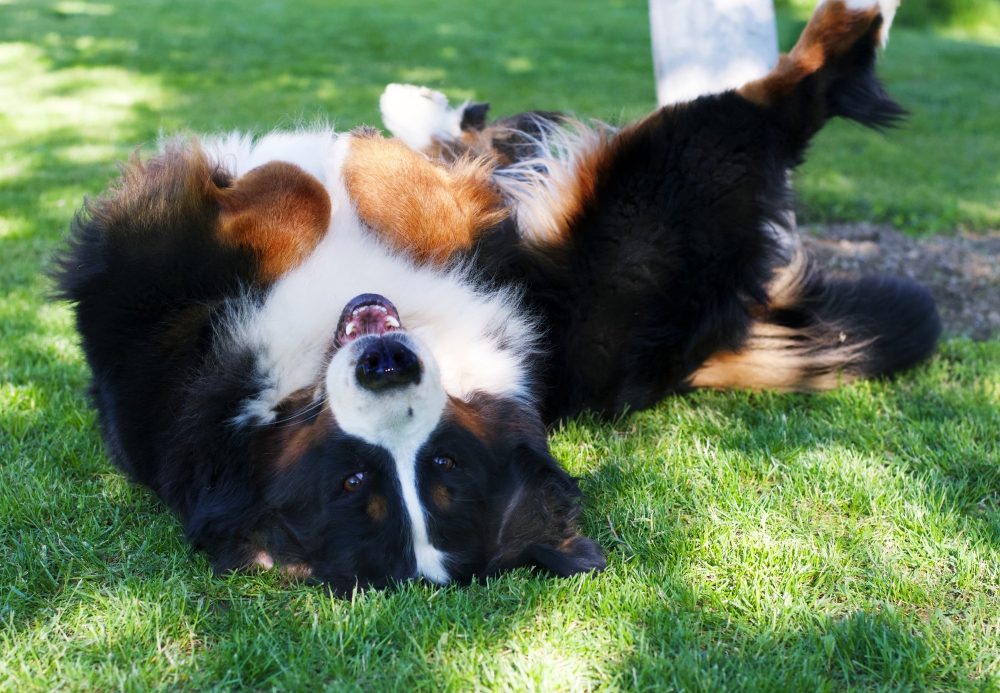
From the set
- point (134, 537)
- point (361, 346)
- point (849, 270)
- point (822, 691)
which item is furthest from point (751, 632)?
point (849, 270)

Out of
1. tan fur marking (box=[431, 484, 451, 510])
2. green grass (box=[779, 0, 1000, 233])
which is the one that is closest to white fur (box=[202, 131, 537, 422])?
tan fur marking (box=[431, 484, 451, 510])

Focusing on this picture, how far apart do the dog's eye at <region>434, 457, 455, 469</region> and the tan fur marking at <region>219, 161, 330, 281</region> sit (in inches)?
34.2

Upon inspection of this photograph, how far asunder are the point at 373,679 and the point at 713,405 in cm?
198

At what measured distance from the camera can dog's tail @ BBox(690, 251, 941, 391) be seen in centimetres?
342

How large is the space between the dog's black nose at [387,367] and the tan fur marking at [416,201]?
697mm

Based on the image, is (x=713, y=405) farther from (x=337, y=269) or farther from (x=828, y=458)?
(x=337, y=269)

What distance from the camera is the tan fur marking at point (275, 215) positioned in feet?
8.64

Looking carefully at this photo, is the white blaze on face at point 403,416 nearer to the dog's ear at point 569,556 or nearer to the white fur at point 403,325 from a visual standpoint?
the white fur at point 403,325

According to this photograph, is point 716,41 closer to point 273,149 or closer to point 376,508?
point 273,149

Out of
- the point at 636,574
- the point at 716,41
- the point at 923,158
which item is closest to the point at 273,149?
the point at 636,574

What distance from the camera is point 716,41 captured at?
393cm

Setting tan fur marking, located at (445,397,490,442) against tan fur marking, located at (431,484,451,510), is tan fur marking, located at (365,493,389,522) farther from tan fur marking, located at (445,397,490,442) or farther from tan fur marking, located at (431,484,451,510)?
tan fur marking, located at (445,397,490,442)

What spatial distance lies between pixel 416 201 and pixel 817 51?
162 cm

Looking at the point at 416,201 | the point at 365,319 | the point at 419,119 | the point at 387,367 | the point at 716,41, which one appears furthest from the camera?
the point at 419,119
